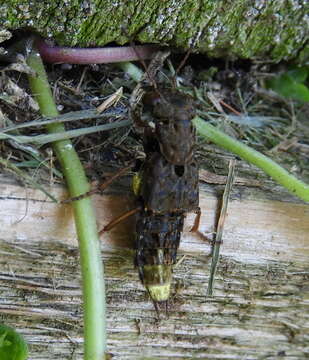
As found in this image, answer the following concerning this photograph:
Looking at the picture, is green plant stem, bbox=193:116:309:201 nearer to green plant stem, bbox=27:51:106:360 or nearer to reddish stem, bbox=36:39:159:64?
reddish stem, bbox=36:39:159:64

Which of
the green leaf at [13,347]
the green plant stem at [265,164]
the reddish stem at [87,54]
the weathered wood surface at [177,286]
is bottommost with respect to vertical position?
the green leaf at [13,347]

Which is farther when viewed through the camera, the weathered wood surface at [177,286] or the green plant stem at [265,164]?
the green plant stem at [265,164]

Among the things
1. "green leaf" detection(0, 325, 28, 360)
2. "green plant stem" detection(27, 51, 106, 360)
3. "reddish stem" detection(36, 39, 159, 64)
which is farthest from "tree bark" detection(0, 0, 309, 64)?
"green leaf" detection(0, 325, 28, 360)

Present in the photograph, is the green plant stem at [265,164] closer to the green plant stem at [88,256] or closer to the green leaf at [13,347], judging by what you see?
the green plant stem at [88,256]

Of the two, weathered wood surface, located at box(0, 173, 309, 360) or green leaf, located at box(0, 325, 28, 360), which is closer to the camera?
green leaf, located at box(0, 325, 28, 360)

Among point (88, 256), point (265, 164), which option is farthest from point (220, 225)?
point (88, 256)

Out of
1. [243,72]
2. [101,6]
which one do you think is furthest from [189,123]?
[243,72]

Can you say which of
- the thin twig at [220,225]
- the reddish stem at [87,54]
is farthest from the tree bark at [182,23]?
the thin twig at [220,225]
